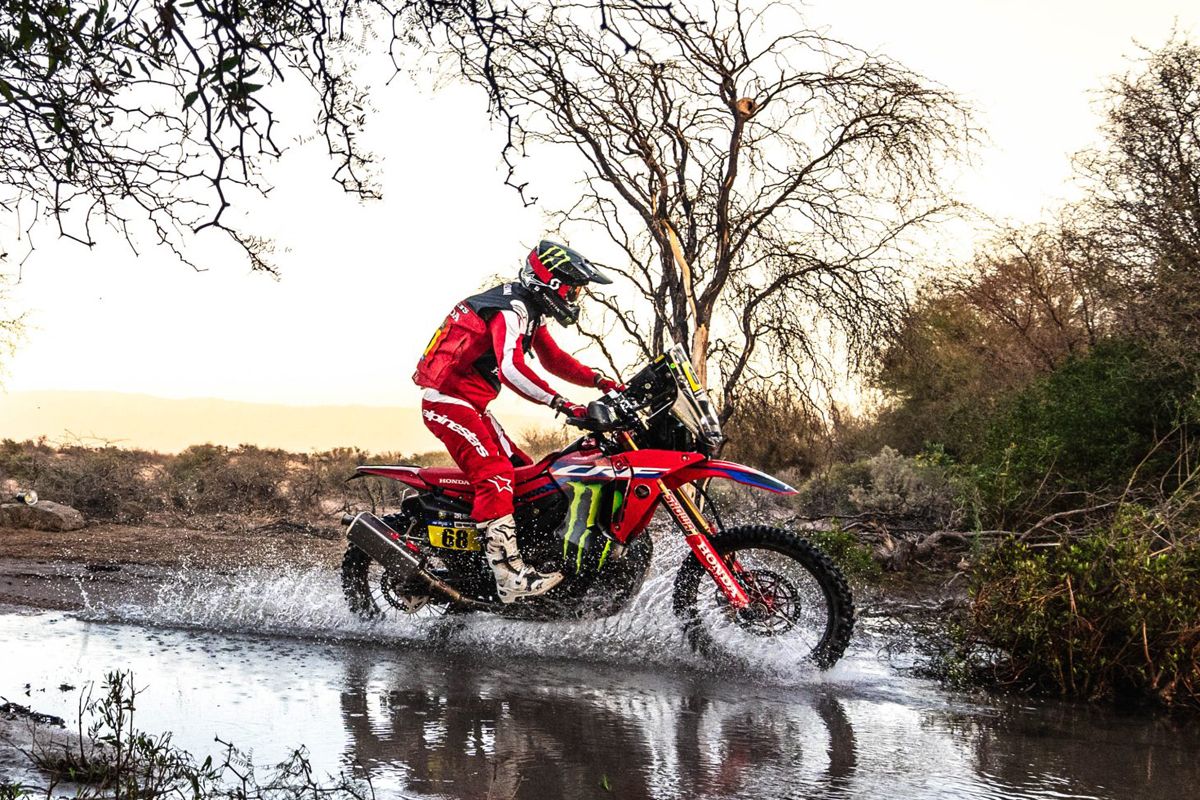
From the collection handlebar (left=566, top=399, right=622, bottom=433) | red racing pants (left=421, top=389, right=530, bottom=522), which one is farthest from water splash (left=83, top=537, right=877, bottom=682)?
handlebar (left=566, top=399, right=622, bottom=433)

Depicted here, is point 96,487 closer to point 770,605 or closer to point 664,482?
point 664,482

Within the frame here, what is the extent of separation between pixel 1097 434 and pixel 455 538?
29.7ft

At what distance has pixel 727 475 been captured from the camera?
7.96 meters

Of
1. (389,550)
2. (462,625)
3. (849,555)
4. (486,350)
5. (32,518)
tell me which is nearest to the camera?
(486,350)

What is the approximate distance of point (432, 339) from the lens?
28.0 ft

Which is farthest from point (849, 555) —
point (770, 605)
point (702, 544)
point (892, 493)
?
point (702, 544)

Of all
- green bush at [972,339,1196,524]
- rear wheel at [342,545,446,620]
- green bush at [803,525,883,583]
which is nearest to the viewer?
rear wheel at [342,545,446,620]

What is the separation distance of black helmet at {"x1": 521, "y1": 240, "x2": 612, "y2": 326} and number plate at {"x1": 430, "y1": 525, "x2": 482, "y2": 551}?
1.59 metres

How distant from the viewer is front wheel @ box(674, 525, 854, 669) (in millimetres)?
7699

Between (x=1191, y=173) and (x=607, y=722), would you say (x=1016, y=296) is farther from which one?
(x=607, y=722)

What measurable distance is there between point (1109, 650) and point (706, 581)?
2.48m

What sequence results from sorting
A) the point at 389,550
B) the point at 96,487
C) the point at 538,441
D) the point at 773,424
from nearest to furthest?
1. the point at 389,550
2. the point at 773,424
3. the point at 96,487
4. the point at 538,441

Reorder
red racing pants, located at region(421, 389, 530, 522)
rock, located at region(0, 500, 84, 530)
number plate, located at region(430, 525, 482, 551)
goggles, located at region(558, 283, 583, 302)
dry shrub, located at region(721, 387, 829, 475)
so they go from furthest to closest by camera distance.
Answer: dry shrub, located at region(721, 387, 829, 475), rock, located at region(0, 500, 84, 530), number plate, located at region(430, 525, 482, 551), goggles, located at region(558, 283, 583, 302), red racing pants, located at region(421, 389, 530, 522)

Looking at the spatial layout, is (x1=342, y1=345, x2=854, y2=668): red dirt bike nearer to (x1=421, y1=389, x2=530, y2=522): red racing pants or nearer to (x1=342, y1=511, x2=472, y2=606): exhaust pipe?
(x1=342, y1=511, x2=472, y2=606): exhaust pipe
